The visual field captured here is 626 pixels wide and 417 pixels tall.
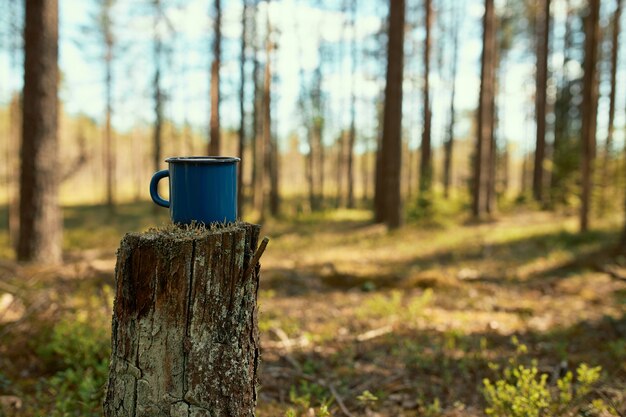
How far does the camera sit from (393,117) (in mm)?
13242

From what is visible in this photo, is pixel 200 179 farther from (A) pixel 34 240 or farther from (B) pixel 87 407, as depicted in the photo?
(A) pixel 34 240

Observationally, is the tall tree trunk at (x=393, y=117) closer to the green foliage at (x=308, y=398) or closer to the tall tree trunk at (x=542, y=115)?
the tall tree trunk at (x=542, y=115)

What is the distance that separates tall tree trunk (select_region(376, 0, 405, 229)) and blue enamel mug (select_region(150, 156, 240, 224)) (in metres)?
11.3

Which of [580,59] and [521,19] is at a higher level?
[521,19]

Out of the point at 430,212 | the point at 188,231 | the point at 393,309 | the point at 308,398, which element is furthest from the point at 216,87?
the point at 188,231

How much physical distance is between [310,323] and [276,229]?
10326 mm

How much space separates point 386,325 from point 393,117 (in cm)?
852

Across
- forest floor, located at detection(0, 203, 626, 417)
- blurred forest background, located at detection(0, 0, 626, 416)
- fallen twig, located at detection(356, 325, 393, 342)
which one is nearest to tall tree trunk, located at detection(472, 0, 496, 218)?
blurred forest background, located at detection(0, 0, 626, 416)

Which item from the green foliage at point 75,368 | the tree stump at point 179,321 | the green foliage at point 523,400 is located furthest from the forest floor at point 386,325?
the tree stump at point 179,321

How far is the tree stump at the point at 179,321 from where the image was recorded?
2221 mm

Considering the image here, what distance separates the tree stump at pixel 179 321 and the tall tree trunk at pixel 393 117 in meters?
11.5

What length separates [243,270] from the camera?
2.32 meters

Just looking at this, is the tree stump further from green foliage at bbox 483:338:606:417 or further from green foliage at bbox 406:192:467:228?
green foliage at bbox 406:192:467:228

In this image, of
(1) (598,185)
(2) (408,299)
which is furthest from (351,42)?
(2) (408,299)
